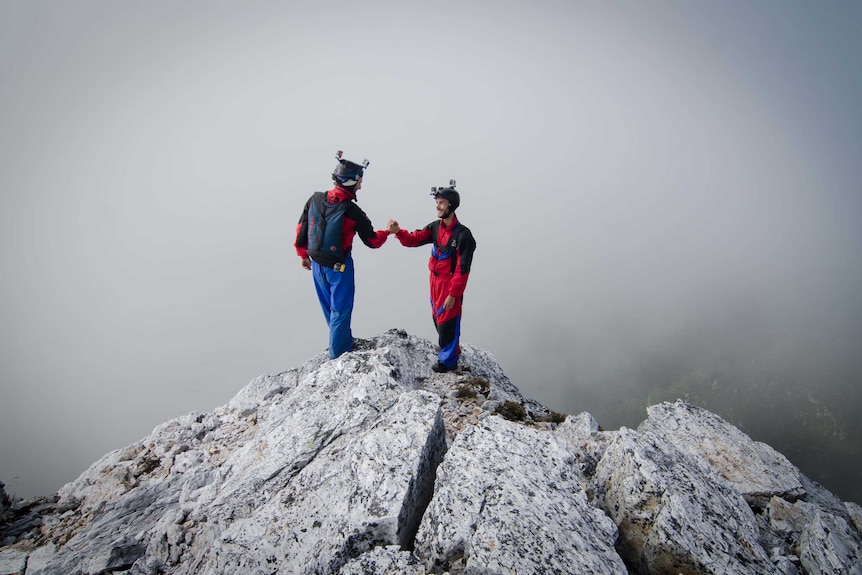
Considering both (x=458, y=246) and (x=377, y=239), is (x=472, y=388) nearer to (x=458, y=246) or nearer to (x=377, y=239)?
(x=458, y=246)

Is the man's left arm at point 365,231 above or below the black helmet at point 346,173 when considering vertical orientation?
below

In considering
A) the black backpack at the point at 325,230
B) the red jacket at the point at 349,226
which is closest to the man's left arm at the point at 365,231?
the red jacket at the point at 349,226

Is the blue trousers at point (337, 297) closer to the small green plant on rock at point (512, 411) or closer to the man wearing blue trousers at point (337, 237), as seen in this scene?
the man wearing blue trousers at point (337, 237)

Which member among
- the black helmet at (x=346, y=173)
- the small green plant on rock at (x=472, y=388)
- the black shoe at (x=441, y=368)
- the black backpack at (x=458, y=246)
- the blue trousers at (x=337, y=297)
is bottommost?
the small green plant on rock at (x=472, y=388)

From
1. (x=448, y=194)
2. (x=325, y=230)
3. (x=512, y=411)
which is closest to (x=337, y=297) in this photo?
(x=325, y=230)

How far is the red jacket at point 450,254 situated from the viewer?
966cm

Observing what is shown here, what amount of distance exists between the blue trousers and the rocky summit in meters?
2.10

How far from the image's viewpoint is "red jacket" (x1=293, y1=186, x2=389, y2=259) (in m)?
9.59

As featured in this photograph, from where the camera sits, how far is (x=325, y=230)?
30.9 feet

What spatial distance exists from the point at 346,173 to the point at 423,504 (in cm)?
729

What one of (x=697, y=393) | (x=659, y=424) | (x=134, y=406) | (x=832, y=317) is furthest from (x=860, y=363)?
(x=134, y=406)

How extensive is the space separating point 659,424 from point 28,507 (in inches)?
498

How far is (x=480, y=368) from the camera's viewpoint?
37.5ft

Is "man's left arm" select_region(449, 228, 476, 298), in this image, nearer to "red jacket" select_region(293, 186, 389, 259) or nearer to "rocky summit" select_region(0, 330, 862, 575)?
"red jacket" select_region(293, 186, 389, 259)
